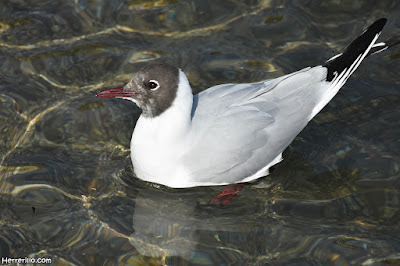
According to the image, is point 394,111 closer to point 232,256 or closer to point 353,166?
point 353,166

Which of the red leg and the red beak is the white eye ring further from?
the red leg

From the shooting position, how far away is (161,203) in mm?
5379

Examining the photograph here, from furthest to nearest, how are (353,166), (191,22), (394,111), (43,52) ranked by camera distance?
1. (191,22)
2. (43,52)
3. (394,111)
4. (353,166)

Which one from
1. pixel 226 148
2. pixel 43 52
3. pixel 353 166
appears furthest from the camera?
pixel 43 52

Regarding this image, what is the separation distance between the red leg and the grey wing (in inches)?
5.5

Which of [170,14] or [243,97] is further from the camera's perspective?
[170,14]

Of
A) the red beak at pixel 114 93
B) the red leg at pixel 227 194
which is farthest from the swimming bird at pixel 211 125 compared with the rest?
the red leg at pixel 227 194

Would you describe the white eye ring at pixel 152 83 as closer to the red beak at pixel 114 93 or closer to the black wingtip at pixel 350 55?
the red beak at pixel 114 93

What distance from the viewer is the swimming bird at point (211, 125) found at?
506 centimetres

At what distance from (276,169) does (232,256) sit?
1248mm

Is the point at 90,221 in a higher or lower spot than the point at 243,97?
lower

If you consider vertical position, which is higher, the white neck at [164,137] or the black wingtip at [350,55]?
the black wingtip at [350,55]

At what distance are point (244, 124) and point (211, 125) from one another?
0.30 meters

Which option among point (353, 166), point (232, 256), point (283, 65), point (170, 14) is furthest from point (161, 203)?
point (170, 14)
